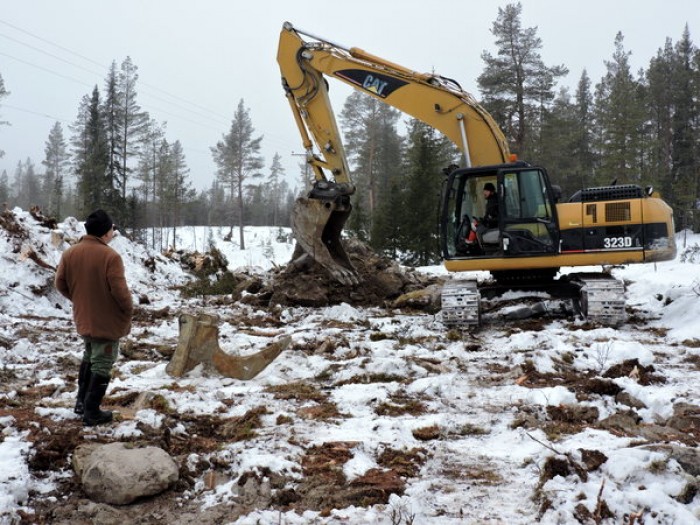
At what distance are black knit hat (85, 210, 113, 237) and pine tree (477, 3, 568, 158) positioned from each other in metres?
25.0

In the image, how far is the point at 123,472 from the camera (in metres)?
2.81

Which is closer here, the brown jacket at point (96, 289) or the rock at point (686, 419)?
the rock at point (686, 419)

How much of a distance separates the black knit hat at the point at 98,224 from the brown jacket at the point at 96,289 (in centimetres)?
11

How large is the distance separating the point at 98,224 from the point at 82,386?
1.26 m

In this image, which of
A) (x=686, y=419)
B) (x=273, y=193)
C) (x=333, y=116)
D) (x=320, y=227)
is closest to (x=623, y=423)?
(x=686, y=419)

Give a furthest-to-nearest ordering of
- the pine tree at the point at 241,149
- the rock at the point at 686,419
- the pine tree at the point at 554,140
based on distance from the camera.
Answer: the pine tree at the point at 241,149
the pine tree at the point at 554,140
the rock at the point at 686,419

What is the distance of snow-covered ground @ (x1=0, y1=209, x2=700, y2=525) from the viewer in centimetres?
262

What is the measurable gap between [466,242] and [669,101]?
120 ft

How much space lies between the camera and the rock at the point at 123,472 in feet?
9.01

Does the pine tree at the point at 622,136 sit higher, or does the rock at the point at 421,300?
the pine tree at the point at 622,136

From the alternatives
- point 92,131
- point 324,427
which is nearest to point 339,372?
point 324,427

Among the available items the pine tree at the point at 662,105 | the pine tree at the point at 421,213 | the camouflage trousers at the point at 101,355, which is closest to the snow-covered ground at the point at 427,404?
the camouflage trousers at the point at 101,355

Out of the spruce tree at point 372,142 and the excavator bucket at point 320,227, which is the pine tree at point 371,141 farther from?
the excavator bucket at point 320,227

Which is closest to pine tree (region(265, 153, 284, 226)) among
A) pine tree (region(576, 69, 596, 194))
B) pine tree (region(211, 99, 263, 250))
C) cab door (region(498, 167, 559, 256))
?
pine tree (region(211, 99, 263, 250))
